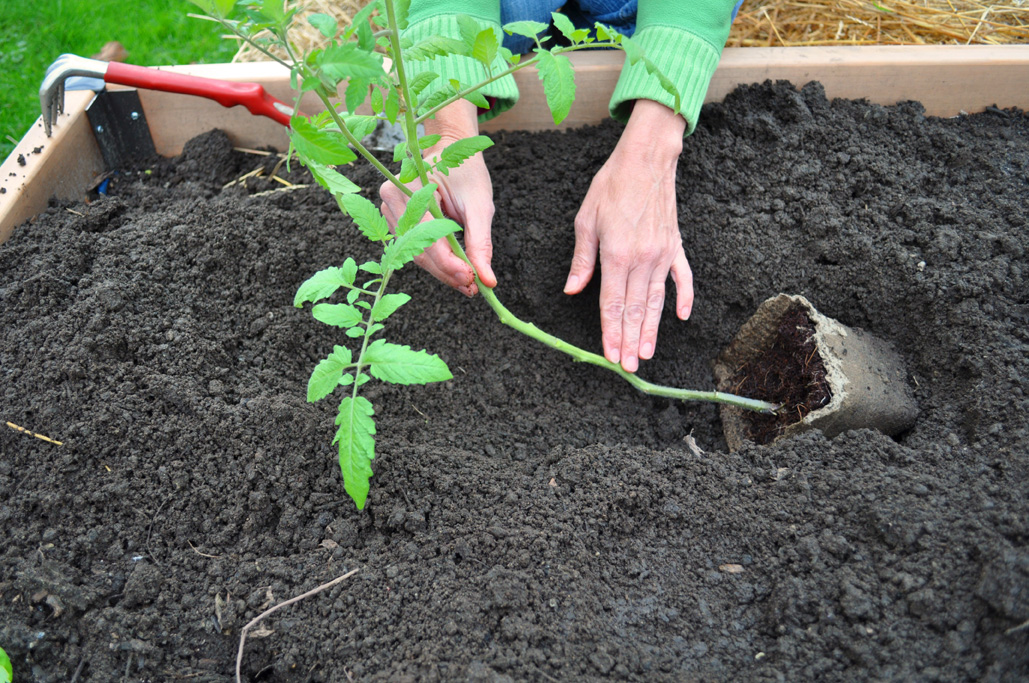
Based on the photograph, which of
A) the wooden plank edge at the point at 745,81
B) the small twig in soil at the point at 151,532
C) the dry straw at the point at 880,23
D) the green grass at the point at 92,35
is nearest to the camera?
the small twig in soil at the point at 151,532

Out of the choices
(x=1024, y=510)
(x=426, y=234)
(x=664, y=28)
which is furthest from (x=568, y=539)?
(x=664, y=28)

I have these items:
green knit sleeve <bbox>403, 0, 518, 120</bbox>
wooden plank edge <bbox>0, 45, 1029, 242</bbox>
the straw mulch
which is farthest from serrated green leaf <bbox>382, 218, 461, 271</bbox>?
the straw mulch

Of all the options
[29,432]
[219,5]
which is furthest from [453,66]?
[29,432]

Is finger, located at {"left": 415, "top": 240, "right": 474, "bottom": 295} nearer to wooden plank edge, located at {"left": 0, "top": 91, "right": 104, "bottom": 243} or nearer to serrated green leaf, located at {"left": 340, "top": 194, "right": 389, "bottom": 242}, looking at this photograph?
serrated green leaf, located at {"left": 340, "top": 194, "right": 389, "bottom": 242}

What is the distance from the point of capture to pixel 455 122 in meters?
1.71

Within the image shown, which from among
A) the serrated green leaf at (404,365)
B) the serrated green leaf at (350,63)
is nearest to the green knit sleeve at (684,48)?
the serrated green leaf at (350,63)

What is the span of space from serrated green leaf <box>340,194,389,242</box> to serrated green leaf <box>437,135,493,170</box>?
0.15 metres

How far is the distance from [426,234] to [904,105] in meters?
1.57

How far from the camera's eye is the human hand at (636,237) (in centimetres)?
160

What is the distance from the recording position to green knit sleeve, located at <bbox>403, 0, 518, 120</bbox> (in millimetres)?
1750

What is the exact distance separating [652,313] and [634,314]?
5 cm

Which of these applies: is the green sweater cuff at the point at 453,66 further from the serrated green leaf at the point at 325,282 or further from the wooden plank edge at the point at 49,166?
the wooden plank edge at the point at 49,166

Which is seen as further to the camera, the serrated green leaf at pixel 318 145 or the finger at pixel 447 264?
the finger at pixel 447 264

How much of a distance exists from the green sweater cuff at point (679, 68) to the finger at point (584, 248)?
34 centimetres
